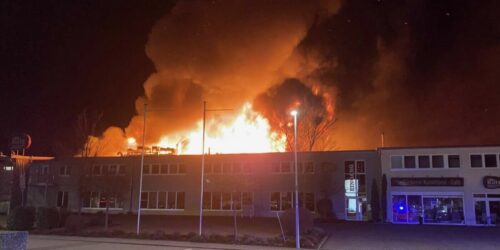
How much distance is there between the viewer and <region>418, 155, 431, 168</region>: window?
41.8m

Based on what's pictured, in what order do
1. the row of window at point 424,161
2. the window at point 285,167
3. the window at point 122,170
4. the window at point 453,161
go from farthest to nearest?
1. the window at point 122,170
2. the window at point 285,167
3. the row of window at point 424,161
4. the window at point 453,161

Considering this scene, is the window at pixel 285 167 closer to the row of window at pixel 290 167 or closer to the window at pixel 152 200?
the row of window at pixel 290 167

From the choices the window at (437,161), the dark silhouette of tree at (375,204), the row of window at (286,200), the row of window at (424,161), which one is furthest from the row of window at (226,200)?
the window at (437,161)

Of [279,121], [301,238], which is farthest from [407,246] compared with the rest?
[279,121]

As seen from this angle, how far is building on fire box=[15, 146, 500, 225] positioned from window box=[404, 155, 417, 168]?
0.09m

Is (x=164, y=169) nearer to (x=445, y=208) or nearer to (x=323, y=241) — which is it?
(x=445, y=208)

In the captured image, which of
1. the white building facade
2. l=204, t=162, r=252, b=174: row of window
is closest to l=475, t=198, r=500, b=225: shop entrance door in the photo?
the white building facade

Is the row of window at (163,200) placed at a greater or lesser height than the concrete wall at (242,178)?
lesser

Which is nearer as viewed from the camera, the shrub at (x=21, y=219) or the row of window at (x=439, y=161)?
the shrub at (x=21, y=219)

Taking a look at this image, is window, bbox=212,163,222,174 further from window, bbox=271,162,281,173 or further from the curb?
the curb

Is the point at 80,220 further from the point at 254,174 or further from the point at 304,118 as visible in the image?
the point at 304,118

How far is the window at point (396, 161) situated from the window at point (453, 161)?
4.14 m

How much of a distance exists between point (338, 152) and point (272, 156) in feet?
22.9

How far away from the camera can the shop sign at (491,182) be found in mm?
39281
